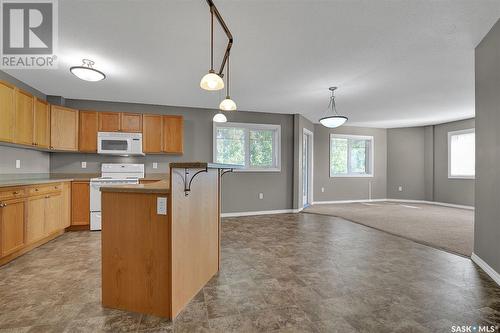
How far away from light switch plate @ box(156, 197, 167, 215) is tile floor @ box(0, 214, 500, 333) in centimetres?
81

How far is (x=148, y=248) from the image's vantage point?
1759 mm

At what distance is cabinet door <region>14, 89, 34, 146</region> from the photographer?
3322mm

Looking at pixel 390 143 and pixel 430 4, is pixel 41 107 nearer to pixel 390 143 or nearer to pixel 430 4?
pixel 430 4

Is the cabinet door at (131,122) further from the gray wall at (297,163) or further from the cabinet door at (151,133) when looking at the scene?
the gray wall at (297,163)

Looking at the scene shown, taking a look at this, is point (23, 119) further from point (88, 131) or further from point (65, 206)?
point (65, 206)

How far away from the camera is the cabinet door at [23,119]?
3322mm

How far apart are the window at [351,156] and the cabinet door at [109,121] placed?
19.9 ft

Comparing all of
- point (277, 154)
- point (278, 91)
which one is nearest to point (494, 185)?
point (278, 91)

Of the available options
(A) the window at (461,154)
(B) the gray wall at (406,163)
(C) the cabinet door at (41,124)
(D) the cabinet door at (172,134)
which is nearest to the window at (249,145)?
(D) the cabinet door at (172,134)

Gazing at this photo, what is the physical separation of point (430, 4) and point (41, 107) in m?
5.42

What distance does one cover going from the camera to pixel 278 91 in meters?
4.27

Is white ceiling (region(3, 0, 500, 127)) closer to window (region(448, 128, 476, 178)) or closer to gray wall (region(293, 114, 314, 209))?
gray wall (region(293, 114, 314, 209))

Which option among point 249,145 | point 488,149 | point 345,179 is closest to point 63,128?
point 249,145

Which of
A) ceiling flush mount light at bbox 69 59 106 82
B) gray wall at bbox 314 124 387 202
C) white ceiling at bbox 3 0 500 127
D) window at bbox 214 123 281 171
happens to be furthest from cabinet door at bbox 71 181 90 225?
gray wall at bbox 314 124 387 202
